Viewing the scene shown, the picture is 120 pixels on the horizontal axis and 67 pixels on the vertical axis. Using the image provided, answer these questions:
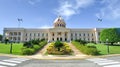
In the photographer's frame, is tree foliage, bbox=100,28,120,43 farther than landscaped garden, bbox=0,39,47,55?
Yes

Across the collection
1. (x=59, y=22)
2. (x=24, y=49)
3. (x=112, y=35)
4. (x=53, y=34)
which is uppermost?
(x=59, y=22)

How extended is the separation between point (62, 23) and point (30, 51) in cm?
9213

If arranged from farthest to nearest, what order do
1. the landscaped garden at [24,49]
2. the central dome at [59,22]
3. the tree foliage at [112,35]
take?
the central dome at [59,22]
the tree foliage at [112,35]
the landscaped garden at [24,49]

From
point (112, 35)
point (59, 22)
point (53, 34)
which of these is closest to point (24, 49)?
point (112, 35)

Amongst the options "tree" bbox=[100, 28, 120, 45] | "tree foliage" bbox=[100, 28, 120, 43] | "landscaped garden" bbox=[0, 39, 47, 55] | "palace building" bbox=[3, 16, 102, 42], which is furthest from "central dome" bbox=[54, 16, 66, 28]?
"landscaped garden" bbox=[0, 39, 47, 55]

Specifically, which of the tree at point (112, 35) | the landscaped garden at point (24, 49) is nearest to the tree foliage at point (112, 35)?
the tree at point (112, 35)

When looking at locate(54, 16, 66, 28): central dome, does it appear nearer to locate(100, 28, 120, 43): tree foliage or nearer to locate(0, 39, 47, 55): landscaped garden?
locate(100, 28, 120, 43): tree foliage

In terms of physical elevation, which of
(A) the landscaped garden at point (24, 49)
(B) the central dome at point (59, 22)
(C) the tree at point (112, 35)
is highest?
(B) the central dome at point (59, 22)

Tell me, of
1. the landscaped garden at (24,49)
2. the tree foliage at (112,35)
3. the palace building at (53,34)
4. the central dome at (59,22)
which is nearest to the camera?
the landscaped garden at (24,49)

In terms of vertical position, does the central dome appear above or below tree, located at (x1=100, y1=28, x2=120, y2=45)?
above

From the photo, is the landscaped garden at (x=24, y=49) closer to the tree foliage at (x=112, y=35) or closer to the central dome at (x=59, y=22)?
the tree foliage at (x=112, y=35)

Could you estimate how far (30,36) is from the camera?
116625 millimetres

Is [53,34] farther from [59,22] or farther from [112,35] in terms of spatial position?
[112,35]

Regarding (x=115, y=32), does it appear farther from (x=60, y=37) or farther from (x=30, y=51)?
(x=60, y=37)
